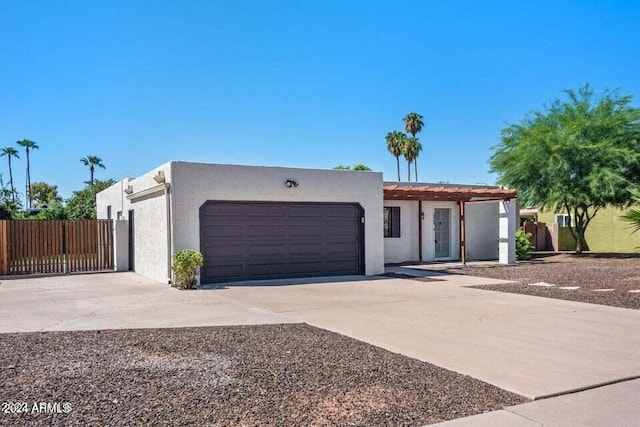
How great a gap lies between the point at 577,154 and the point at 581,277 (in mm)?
8617

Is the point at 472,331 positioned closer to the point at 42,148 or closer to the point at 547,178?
the point at 547,178

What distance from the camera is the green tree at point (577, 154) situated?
71.3 ft

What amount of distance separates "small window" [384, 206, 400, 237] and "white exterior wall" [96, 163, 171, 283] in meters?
9.19

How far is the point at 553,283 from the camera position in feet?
46.4

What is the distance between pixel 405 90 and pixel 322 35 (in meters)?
7.90

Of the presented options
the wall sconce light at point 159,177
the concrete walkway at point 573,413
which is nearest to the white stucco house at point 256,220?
the wall sconce light at point 159,177

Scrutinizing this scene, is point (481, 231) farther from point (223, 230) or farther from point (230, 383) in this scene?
point (230, 383)

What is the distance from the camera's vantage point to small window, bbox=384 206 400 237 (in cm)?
2086

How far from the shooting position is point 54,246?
58.5 ft

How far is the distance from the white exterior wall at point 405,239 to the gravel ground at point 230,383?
1381 centimetres

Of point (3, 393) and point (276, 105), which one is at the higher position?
point (276, 105)

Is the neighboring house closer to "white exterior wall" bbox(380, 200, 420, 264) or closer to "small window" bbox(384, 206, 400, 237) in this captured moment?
"white exterior wall" bbox(380, 200, 420, 264)

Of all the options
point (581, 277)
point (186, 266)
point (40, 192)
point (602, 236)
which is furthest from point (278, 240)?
point (40, 192)

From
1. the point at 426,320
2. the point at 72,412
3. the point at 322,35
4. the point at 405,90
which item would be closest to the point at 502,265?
the point at 405,90
